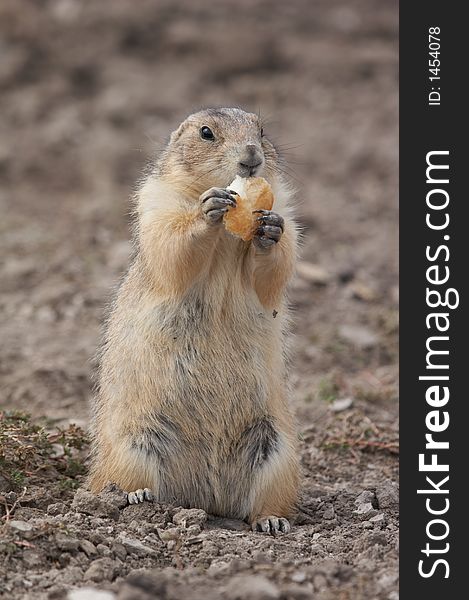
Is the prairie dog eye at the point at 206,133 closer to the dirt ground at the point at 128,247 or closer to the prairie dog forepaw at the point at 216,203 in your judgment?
the prairie dog forepaw at the point at 216,203

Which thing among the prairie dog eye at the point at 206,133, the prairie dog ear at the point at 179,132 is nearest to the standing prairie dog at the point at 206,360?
the prairie dog eye at the point at 206,133

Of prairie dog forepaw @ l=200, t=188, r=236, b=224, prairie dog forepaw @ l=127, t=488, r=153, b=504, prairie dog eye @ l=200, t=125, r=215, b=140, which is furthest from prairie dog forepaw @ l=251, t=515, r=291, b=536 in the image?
prairie dog eye @ l=200, t=125, r=215, b=140

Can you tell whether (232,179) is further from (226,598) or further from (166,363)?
(226,598)

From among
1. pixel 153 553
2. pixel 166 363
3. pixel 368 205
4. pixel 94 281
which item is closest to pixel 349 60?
pixel 368 205

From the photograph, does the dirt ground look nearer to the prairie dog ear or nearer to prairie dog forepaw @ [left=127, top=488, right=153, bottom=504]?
prairie dog forepaw @ [left=127, top=488, right=153, bottom=504]

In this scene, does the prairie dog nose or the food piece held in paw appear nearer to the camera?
the food piece held in paw

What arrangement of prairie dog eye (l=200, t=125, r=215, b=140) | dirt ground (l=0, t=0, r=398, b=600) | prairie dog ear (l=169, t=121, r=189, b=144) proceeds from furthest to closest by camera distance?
prairie dog ear (l=169, t=121, r=189, b=144)
prairie dog eye (l=200, t=125, r=215, b=140)
dirt ground (l=0, t=0, r=398, b=600)
